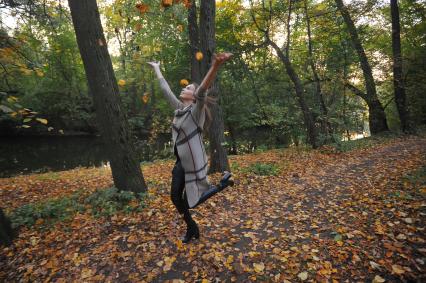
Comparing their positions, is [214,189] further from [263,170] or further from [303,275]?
[263,170]

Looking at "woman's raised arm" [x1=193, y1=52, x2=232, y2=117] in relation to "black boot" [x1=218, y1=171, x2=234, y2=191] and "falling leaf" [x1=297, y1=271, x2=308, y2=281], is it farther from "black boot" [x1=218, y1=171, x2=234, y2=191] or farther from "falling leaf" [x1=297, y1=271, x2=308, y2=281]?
"falling leaf" [x1=297, y1=271, x2=308, y2=281]

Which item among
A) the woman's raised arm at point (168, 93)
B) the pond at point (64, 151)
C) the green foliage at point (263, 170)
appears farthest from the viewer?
the pond at point (64, 151)

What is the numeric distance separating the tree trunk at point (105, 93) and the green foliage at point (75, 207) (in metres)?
0.27

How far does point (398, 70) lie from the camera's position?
13.8m

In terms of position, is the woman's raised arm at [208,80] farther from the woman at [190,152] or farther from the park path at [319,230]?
the park path at [319,230]

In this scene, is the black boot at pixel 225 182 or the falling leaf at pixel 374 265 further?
the black boot at pixel 225 182

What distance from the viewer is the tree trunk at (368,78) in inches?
545

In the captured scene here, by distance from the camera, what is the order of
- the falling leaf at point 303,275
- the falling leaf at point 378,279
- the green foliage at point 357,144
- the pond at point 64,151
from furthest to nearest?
the pond at point 64,151 < the green foliage at point 357,144 < the falling leaf at point 303,275 < the falling leaf at point 378,279

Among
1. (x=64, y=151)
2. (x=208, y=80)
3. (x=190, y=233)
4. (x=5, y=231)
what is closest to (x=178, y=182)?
(x=190, y=233)

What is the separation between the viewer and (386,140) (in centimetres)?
1311

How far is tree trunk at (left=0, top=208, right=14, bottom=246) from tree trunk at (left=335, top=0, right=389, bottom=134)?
1607 centimetres

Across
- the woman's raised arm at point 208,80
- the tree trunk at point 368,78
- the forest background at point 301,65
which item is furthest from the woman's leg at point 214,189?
the tree trunk at point 368,78

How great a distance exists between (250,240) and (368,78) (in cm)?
1461

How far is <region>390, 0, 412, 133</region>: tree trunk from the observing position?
13.4 m
